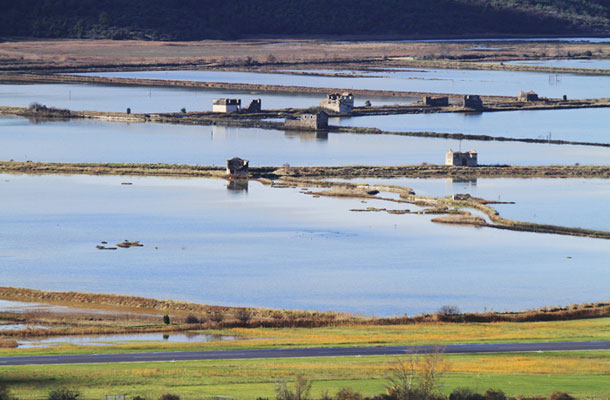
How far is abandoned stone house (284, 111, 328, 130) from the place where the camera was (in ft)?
323

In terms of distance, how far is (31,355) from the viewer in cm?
3416

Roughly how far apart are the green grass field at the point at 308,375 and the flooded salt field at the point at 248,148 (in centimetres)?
4663

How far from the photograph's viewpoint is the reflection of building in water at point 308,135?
94.5 m

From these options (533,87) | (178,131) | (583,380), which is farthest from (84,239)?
(533,87)

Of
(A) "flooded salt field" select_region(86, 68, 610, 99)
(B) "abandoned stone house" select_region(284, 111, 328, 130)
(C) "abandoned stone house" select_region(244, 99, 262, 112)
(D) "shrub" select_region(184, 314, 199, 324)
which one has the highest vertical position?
(A) "flooded salt field" select_region(86, 68, 610, 99)

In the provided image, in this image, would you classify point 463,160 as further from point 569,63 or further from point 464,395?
point 569,63

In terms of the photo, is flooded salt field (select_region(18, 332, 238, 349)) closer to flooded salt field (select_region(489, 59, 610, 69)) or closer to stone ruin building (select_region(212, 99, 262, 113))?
stone ruin building (select_region(212, 99, 262, 113))

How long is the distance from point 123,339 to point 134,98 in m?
94.1

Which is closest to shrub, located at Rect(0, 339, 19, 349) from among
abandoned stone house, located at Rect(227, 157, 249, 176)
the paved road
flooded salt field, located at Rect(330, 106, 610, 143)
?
the paved road

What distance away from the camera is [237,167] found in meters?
75.1

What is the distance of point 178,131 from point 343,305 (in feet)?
189

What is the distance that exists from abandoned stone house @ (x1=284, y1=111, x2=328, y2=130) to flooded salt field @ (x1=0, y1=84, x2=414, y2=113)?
16584 millimetres

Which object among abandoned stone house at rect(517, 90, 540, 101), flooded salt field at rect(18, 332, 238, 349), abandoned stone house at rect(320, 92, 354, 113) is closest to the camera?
flooded salt field at rect(18, 332, 238, 349)

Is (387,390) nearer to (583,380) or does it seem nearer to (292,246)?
(583,380)
